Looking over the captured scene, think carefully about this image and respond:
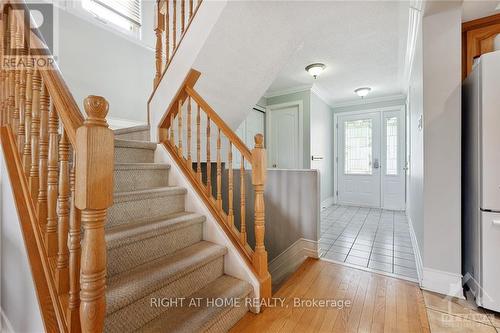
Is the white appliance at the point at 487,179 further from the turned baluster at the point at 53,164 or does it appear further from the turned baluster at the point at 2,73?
the turned baluster at the point at 2,73

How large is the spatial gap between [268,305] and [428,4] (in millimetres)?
2508

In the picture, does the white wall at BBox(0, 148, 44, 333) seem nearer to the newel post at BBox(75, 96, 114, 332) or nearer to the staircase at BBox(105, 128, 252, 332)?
the staircase at BBox(105, 128, 252, 332)

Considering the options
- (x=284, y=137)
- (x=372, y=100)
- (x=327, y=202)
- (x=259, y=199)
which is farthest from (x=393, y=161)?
(x=259, y=199)

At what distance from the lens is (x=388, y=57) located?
3330 millimetres

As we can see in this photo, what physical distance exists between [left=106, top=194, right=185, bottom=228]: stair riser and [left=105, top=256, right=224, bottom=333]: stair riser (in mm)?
495

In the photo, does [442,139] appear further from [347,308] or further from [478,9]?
[347,308]

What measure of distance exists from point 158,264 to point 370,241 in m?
2.65

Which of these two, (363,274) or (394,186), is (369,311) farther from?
(394,186)

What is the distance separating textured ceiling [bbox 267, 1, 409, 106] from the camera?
7.79 ft

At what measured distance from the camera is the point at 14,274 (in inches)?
45.8

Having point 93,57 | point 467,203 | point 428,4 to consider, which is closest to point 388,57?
point 428,4

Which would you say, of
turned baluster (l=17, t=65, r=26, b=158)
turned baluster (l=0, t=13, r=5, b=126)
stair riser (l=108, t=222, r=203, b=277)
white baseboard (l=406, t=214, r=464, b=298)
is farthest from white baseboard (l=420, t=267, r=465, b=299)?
turned baluster (l=0, t=13, r=5, b=126)

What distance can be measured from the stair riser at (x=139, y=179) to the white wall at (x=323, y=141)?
10.5ft

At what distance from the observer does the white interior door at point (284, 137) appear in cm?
476
